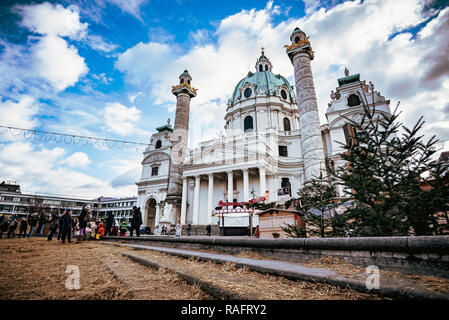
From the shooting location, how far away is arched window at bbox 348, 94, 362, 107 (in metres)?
23.0

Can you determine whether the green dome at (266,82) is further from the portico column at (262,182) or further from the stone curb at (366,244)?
the stone curb at (366,244)

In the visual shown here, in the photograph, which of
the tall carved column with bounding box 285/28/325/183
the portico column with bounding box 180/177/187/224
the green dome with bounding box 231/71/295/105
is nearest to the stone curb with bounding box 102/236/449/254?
the tall carved column with bounding box 285/28/325/183

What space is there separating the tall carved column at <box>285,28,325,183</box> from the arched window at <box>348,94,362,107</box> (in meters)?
7.82

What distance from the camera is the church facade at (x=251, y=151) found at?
18.4 metres

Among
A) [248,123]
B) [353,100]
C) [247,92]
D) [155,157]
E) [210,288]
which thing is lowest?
[210,288]

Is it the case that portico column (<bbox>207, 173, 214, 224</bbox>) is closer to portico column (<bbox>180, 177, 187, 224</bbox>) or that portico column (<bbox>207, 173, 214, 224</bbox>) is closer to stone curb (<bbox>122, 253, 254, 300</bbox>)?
portico column (<bbox>180, 177, 187, 224</bbox>)

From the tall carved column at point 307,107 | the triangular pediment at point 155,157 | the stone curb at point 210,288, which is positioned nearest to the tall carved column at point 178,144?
the triangular pediment at point 155,157

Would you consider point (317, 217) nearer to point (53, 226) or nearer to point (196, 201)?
point (53, 226)

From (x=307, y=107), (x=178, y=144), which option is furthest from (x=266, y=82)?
(x=307, y=107)

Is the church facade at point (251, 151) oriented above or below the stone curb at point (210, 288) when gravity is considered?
above

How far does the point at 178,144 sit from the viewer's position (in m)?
27.4

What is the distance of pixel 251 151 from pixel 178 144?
32.5 ft

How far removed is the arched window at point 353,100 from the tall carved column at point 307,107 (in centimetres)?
782
